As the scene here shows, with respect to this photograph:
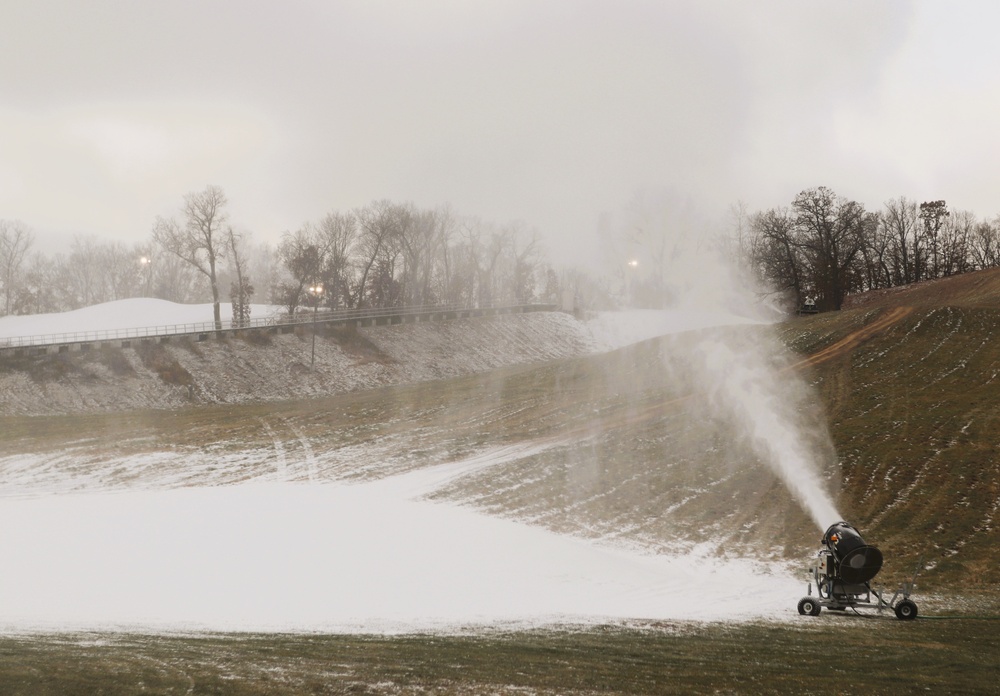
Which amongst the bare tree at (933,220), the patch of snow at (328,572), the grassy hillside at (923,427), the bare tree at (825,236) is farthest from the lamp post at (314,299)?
the bare tree at (933,220)

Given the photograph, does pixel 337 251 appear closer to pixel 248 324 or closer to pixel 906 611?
pixel 248 324

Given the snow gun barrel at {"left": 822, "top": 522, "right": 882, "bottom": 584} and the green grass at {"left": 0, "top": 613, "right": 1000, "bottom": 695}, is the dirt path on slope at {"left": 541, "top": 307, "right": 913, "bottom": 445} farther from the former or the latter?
Answer: the green grass at {"left": 0, "top": 613, "right": 1000, "bottom": 695}

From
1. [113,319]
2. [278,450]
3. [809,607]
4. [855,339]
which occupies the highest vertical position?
[113,319]

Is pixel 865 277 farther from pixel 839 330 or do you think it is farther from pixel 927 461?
pixel 927 461

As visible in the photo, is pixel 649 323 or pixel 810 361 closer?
pixel 810 361

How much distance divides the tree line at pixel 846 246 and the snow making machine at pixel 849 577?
4684cm

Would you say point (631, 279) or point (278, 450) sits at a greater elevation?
point (631, 279)

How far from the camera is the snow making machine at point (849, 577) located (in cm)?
1675

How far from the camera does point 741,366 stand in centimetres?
4597

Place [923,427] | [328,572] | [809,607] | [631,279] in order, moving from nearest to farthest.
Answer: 1. [809,607]
2. [328,572]
3. [923,427]
4. [631,279]

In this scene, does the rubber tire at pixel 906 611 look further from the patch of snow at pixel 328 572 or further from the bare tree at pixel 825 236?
the bare tree at pixel 825 236

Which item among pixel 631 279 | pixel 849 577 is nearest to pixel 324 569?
pixel 849 577

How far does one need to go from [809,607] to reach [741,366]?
29818mm

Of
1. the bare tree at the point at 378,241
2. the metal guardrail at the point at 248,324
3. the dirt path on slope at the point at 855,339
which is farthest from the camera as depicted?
the bare tree at the point at 378,241
